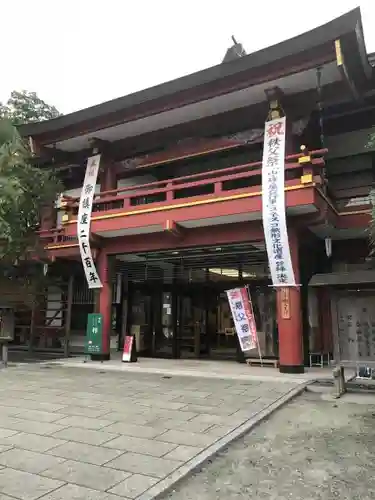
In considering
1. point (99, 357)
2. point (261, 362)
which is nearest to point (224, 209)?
point (261, 362)

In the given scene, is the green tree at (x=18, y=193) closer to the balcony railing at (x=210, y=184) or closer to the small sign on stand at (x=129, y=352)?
the balcony railing at (x=210, y=184)

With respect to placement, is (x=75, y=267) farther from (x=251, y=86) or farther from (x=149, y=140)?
(x=251, y=86)

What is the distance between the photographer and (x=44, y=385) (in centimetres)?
907

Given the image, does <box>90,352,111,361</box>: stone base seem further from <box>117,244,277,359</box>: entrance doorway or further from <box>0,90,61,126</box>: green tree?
<box>0,90,61,126</box>: green tree

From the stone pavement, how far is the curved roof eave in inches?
309

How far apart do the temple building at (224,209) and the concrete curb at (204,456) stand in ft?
13.4

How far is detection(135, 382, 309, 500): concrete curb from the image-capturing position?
373cm

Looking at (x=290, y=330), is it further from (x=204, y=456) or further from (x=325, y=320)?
(x=204, y=456)

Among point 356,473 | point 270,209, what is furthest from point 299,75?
point 356,473

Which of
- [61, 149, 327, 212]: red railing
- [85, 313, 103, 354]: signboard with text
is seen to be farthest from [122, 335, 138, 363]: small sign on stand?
[61, 149, 327, 212]: red railing

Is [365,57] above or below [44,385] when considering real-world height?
above

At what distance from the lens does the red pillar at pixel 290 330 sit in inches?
409

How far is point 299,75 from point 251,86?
1.25m

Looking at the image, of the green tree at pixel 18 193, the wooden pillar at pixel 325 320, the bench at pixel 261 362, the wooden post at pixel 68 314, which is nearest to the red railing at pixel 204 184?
the green tree at pixel 18 193
